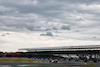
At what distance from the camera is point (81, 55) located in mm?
153125

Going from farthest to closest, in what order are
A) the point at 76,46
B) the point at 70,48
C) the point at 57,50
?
the point at 57,50
the point at 70,48
the point at 76,46

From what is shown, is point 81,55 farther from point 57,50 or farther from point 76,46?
point 57,50

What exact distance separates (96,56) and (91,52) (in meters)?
4.74

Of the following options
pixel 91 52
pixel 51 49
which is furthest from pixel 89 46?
pixel 51 49

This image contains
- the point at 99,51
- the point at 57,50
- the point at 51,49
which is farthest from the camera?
the point at 51,49

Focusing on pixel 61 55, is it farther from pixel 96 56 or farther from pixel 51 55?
pixel 96 56

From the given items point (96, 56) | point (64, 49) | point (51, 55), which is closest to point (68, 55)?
point (64, 49)

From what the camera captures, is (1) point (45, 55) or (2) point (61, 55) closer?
(2) point (61, 55)

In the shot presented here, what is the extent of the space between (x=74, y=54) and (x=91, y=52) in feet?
92.0

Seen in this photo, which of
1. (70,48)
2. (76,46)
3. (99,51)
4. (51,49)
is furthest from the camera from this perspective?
(51,49)

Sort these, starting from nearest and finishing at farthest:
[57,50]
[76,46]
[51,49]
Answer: [76,46] → [57,50] → [51,49]

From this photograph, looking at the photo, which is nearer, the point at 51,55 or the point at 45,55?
the point at 51,55

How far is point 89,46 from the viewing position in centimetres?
13588

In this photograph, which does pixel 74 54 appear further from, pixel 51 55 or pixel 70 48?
pixel 51 55
